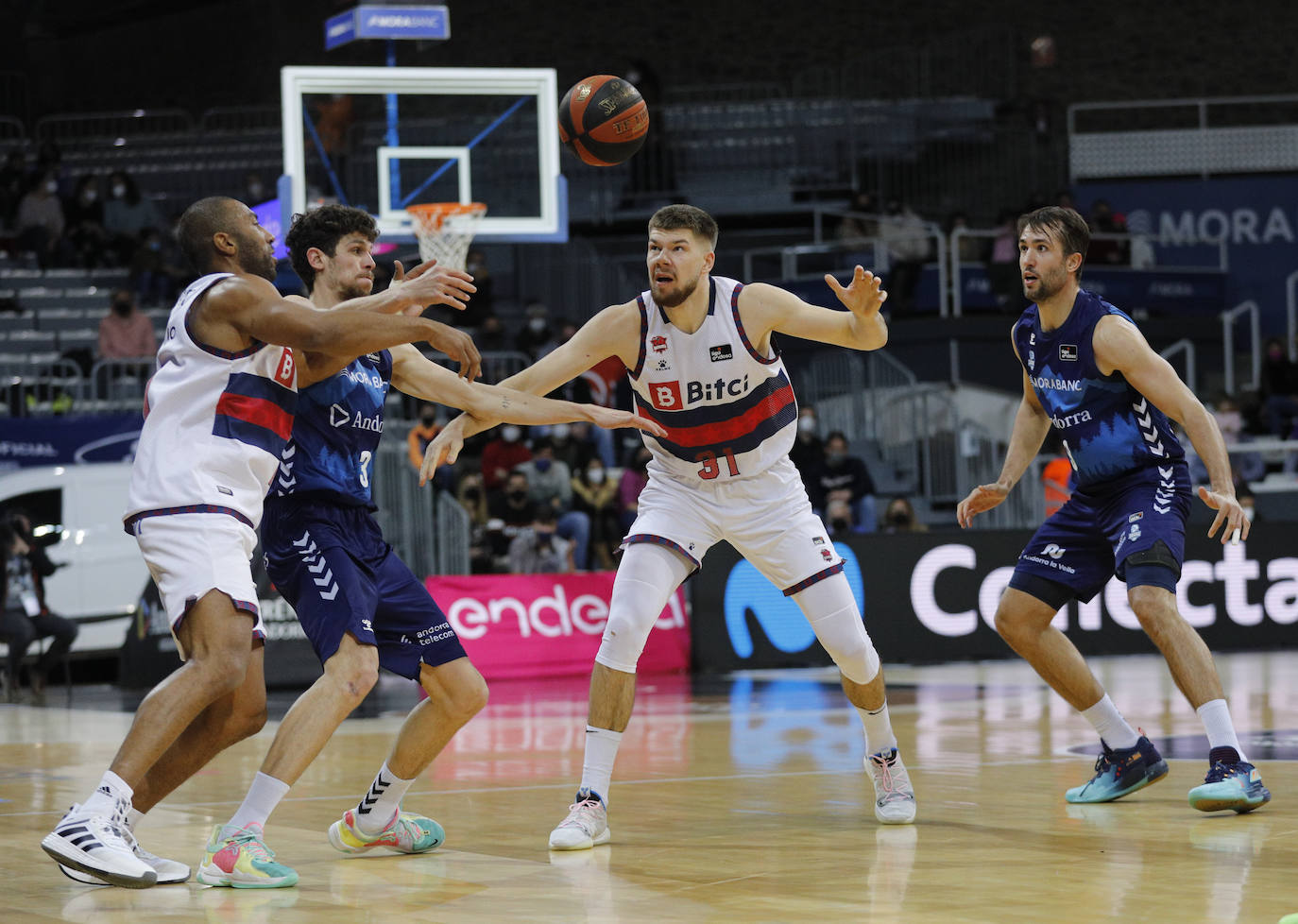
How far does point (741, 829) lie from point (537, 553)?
1046 centimetres

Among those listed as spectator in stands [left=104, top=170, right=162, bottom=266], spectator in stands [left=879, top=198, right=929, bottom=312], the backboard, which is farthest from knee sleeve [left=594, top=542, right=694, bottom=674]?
spectator in stands [left=104, top=170, right=162, bottom=266]

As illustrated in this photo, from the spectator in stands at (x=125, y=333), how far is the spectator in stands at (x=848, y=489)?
28.2ft

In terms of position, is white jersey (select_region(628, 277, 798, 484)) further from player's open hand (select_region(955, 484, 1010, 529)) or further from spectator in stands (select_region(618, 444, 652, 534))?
spectator in stands (select_region(618, 444, 652, 534))

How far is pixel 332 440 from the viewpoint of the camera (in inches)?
248

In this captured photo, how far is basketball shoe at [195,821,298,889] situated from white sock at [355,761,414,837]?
2.10ft

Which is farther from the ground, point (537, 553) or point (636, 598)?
point (636, 598)

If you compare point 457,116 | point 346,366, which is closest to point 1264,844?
point 346,366

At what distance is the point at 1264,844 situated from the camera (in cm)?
620

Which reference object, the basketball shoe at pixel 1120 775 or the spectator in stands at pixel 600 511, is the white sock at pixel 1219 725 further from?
the spectator in stands at pixel 600 511

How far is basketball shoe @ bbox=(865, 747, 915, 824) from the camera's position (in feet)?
22.8

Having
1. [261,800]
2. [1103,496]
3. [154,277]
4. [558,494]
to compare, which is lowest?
[261,800]

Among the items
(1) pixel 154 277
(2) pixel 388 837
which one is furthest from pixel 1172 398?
(1) pixel 154 277

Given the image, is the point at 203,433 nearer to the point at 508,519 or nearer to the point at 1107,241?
the point at 508,519

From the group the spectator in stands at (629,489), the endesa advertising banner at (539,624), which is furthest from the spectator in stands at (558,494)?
the endesa advertising banner at (539,624)
